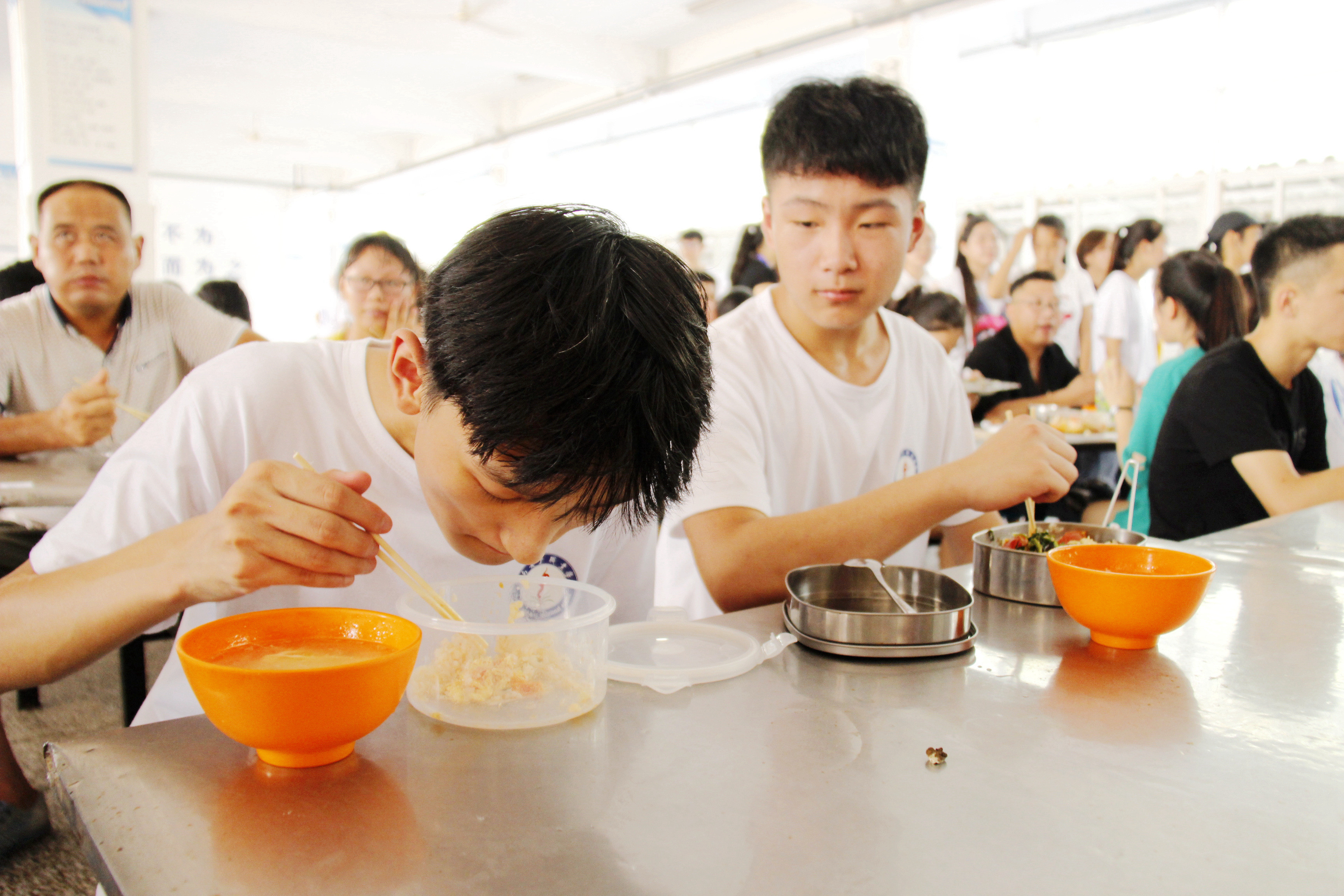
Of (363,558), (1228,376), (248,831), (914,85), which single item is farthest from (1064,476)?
(914,85)

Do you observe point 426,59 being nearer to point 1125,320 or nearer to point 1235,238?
point 1125,320

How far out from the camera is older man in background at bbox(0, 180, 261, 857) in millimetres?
2748

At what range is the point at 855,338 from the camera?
1.76m

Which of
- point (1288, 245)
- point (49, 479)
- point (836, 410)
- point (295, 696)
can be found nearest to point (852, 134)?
point (836, 410)

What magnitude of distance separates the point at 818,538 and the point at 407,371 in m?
0.67

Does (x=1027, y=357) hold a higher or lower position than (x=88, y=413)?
higher

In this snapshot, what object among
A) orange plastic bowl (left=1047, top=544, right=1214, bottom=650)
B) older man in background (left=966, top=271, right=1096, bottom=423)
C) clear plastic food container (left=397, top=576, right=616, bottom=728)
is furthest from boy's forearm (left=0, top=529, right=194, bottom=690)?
older man in background (left=966, top=271, right=1096, bottom=423)

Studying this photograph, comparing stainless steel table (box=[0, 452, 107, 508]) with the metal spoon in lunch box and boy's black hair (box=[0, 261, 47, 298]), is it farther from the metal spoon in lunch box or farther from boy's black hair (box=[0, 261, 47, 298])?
the metal spoon in lunch box

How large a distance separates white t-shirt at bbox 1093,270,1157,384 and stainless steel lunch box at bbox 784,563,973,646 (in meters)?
5.01

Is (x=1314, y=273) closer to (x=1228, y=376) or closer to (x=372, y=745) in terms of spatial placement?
(x=1228, y=376)

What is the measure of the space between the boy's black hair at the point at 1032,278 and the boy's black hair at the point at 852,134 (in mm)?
3102

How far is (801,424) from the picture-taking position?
166 cm

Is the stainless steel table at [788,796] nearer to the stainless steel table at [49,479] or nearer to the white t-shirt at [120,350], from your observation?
the stainless steel table at [49,479]

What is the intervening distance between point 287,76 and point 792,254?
1018cm
